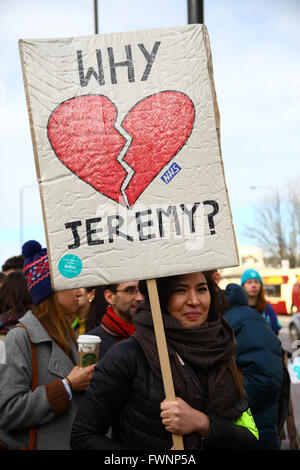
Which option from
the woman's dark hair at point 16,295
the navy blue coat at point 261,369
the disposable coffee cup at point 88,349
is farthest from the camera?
the navy blue coat at point 261,369

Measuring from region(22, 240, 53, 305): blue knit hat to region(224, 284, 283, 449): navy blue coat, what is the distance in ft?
5.23

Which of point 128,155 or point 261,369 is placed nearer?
point 128,155

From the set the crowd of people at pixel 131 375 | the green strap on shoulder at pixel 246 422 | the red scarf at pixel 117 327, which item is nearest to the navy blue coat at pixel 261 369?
the crowd of people at pixel 131 375

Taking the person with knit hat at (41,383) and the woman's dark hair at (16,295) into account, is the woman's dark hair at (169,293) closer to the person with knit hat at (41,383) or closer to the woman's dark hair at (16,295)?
the person with knit hat at (41,383)

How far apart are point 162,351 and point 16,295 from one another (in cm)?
165

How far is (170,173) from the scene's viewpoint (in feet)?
8.11

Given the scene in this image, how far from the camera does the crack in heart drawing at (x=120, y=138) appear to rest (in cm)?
244

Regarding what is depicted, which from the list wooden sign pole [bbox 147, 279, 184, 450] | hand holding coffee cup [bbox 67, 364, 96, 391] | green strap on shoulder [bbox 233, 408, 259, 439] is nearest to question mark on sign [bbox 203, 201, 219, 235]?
wooden sign pole [bbox 147, 279, 184, 450]

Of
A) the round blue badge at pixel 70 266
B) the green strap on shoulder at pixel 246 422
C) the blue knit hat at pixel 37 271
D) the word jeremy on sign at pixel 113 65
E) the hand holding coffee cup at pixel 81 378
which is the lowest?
the green strap on shoulder at pixel 246 422

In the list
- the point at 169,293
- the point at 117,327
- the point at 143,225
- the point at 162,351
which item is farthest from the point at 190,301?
the point at 117,327

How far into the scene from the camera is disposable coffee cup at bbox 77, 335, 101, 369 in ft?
9.15

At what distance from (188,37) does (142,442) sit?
175 cm

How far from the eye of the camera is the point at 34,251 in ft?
10.8

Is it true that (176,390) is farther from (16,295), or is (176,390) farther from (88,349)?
(16,295)
